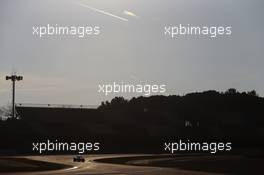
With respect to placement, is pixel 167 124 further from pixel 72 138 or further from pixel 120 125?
pixel 72 138

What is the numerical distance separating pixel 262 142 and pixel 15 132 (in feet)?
6.42

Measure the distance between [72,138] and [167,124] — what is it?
31.7 inches

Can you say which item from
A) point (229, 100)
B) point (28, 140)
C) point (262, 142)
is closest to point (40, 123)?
point (28, 140)

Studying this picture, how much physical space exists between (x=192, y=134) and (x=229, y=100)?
482mm

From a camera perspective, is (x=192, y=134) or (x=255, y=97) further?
(x=192, y=134)

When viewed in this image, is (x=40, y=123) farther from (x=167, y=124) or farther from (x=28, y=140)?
(x=167, y=124)

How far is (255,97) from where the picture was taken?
3.92m

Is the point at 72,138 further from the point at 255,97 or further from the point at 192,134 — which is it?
the point at 255,97

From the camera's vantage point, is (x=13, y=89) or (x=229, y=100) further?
(x=13, y=89)

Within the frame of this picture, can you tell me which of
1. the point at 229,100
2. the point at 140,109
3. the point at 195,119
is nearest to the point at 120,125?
the point at 140,109

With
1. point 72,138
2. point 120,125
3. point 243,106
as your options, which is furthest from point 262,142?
point 72,138

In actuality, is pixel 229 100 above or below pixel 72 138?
above

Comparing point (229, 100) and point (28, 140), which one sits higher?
point (229, 100)

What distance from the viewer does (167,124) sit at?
408cm
